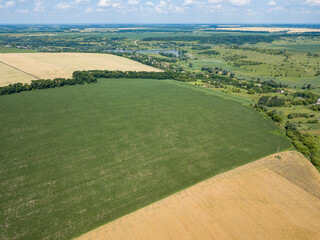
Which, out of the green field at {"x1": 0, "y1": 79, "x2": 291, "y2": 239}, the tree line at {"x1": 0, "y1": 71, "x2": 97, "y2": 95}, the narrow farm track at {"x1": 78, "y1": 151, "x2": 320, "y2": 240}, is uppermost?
the tree line at {"x1": 0, "y1": 71, "x2": 97, "y2": 95}

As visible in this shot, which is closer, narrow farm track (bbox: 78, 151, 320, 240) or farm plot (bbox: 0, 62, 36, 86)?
narrow farm track (bbox: 78, 151, 320, 240)

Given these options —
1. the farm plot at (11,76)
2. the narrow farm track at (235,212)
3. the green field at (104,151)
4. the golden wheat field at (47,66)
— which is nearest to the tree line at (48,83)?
the green field at (104,151)

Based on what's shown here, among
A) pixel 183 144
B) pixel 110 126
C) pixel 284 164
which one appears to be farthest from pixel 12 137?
pixel 284 164

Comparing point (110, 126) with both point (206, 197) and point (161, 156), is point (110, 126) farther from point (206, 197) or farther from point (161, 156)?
point (206, 197)

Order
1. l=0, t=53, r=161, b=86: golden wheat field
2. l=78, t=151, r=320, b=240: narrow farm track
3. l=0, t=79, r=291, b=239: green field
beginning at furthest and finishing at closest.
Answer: l=0, t=53, r=161, b=86: golden wheat field
l=0, t=79, r=291, b=239: green field
l=78, t=151, r=320, b=240: narrow farm track

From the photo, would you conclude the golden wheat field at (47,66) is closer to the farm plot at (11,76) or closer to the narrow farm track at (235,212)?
the farm plot at (11,76)

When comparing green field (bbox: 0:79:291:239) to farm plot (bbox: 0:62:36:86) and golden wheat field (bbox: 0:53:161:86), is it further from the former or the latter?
golden wheat field (bbox: 0:53:161:86)

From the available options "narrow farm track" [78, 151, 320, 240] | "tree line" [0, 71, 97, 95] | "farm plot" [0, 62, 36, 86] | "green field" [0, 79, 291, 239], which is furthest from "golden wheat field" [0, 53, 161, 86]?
"narrow farm track" [78, 151, 320, 240]
